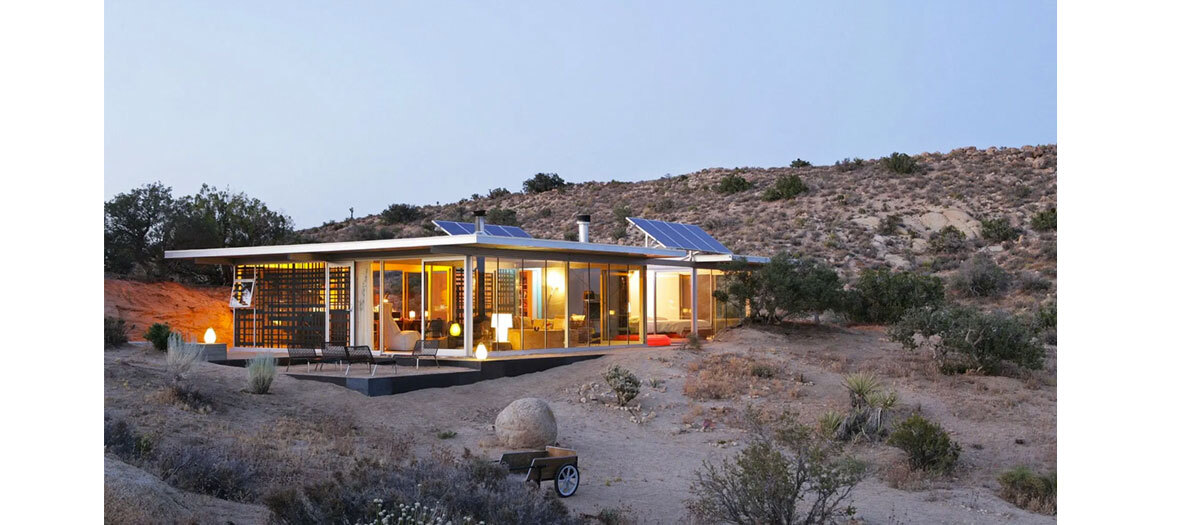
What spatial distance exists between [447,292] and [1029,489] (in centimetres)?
1039

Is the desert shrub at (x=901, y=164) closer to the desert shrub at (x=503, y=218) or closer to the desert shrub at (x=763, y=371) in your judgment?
the desert shrub at (x=503, y=218)

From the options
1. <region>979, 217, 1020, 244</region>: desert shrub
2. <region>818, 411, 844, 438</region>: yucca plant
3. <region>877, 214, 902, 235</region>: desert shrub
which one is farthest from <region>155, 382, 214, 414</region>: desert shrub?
<region>979, 217, 1020, 244</region>: desert shrub

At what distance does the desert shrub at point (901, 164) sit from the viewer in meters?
44.2

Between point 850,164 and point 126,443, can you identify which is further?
point 850,164

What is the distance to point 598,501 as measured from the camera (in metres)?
8.91

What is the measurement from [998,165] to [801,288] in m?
28.8

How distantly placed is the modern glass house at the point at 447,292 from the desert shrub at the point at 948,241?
1833 centimetres

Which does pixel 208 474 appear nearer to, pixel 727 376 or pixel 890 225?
pixel 727 376

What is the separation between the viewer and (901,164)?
44344 millimetres

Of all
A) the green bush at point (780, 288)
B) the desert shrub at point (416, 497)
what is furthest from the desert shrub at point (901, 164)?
the desert shrub at point (416, 497)

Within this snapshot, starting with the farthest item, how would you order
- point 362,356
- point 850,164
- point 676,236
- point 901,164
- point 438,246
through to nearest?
point 850,164 < point 901,164 < point 676,236 < point 438,246 < point 362,356

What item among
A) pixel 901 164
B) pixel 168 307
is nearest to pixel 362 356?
pixel 168 307
